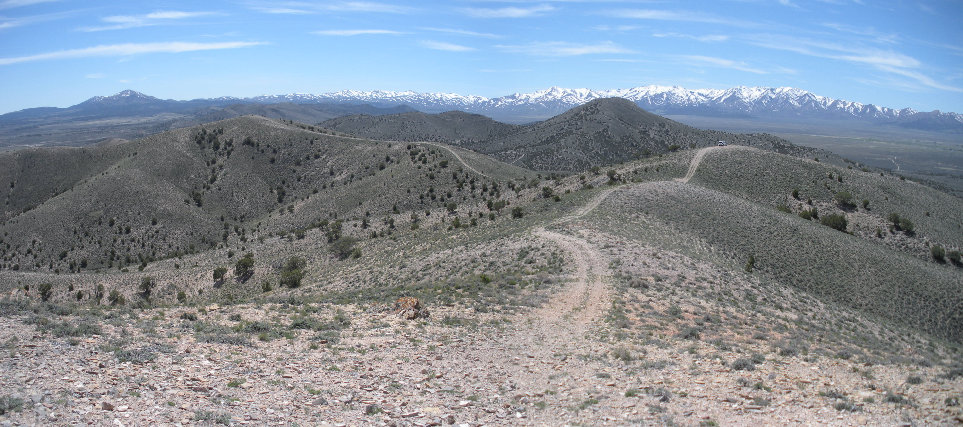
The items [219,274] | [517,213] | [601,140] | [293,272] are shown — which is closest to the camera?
[293,272]

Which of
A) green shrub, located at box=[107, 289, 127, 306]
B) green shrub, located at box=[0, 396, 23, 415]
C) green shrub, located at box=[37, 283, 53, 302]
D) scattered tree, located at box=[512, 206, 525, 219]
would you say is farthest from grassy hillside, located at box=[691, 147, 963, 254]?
green shrub, located at box=[37, 283, 53, 302]

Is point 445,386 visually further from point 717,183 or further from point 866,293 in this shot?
point 717,183

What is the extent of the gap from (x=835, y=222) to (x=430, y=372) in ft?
176

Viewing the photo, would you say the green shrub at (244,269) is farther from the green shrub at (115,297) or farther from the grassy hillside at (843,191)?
the grassy hillside at (843,191)

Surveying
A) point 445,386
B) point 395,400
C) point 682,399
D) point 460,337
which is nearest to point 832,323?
point 682,399

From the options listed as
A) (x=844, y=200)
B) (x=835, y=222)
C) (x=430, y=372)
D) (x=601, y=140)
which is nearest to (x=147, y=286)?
(x=430, y=372)

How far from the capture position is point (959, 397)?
10.6 metres

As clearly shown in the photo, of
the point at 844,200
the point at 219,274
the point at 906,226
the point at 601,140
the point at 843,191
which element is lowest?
the point at 219,274

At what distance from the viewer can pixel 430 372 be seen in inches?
539

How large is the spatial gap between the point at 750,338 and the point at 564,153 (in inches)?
4609

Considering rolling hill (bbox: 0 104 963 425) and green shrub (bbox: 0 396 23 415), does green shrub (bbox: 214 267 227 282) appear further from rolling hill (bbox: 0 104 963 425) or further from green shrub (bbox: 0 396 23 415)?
green shrub (bbox: 0 396 23 415)

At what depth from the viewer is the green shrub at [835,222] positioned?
50.8 meters

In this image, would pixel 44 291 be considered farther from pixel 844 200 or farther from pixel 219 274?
pixel 844 200

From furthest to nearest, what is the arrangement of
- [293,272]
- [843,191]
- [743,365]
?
1. [843,191]
2. [293,272]
3. [743,365]
